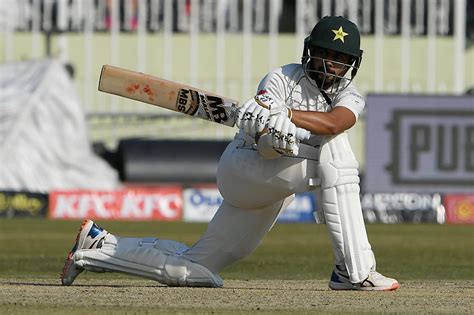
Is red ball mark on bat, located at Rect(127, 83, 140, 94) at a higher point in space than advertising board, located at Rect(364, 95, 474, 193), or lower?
higher

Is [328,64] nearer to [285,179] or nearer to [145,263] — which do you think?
[285,179]

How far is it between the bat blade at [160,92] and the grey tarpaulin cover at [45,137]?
40.1ft

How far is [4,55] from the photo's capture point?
23.0 meters

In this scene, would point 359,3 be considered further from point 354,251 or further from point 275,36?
point 354,251

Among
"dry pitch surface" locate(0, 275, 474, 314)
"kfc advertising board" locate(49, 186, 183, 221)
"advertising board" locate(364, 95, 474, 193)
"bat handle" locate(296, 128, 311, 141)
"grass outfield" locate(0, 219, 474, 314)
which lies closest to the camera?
"dry pitch surface" locate(0, 275, 474, 314)

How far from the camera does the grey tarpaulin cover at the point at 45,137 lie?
736 inches

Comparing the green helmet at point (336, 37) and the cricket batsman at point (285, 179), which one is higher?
Result: the green helmet at point (336, 37)

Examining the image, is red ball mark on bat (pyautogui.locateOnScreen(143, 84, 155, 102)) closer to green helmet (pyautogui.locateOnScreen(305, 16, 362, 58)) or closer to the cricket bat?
the cricket bat

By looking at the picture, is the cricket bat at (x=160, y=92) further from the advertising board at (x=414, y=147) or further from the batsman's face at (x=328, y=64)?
the advertising board at (x=414, y=147)

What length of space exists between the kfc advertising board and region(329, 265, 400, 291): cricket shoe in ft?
38.8

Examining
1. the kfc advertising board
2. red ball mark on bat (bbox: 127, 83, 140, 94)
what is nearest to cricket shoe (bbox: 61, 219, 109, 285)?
red ball mark on bat (bbox: 127, 83, 140, 94)

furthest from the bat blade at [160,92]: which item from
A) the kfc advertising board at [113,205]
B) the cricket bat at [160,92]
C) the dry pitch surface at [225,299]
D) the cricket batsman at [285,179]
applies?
the kfc advertising board at [113,205]

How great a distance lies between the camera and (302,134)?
5.93m

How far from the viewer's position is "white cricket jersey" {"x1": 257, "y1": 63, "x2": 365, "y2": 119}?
622 cm
